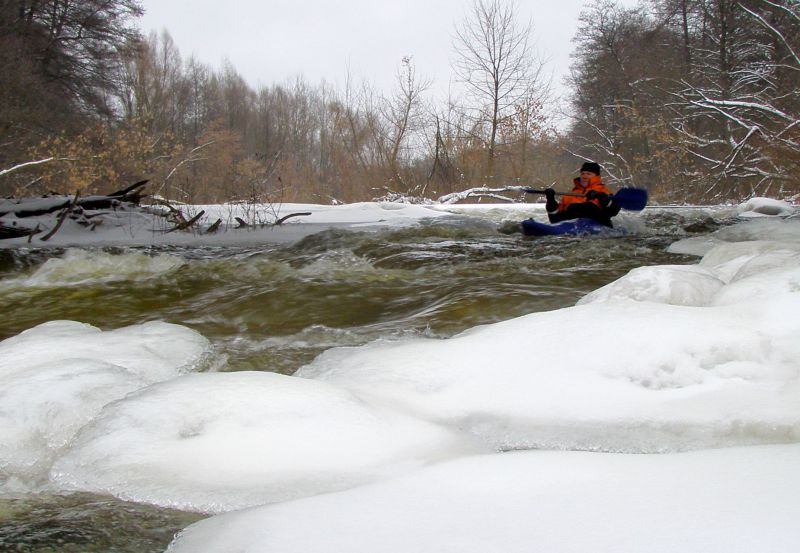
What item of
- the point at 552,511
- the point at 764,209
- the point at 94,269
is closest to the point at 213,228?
the point at 94,269

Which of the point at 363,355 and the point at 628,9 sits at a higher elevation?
the point at 628,9

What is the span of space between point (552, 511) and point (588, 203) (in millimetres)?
7353

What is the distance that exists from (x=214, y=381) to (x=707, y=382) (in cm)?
137

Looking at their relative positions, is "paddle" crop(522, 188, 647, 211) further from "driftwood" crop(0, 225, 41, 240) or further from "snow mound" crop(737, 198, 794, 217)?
"driftwood" crop(0, 225, 41, 240)

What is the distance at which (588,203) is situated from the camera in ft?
26.2

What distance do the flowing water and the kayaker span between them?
619mm

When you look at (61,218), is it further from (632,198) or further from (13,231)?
(632,198)

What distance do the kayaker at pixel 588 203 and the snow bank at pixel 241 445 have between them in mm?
6801

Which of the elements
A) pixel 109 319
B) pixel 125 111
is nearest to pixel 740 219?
pixel 109 319

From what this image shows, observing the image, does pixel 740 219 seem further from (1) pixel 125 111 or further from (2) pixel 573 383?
(1) pixel 125 111

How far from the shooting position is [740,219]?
1034cm

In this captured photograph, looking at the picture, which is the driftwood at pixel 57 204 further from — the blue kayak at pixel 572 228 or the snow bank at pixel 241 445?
the snow bank at pixel 241 445

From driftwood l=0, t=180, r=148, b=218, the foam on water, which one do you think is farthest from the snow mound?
driftwood l=0, t=180, r=148, b=218

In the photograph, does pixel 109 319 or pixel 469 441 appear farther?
pixel 109 319
